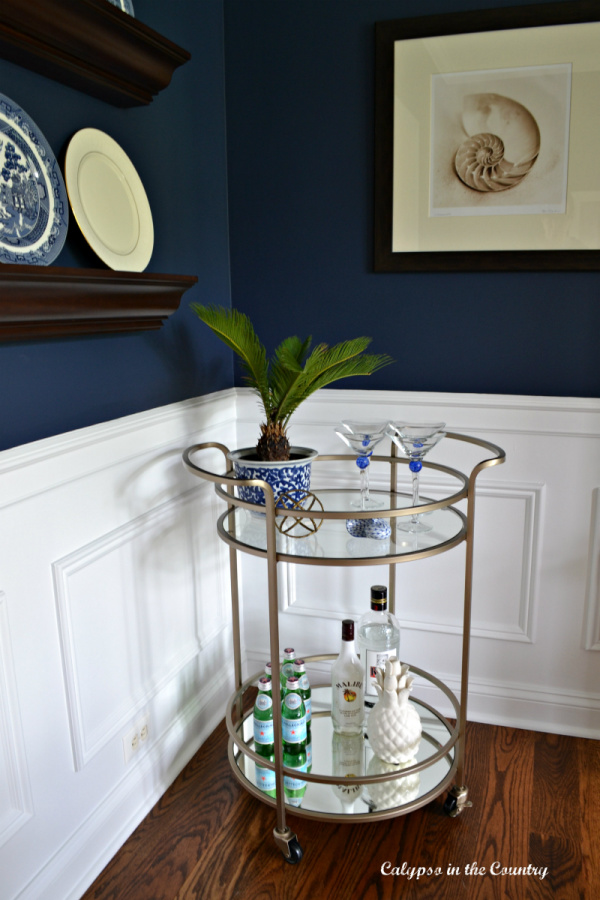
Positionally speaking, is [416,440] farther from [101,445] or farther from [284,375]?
[101,445]

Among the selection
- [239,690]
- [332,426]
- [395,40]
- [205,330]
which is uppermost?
[395,40]

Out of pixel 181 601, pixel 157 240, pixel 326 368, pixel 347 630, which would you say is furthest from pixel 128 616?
pixel 157 240

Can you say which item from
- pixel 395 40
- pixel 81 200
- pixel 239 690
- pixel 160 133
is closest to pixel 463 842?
pixel 239 690

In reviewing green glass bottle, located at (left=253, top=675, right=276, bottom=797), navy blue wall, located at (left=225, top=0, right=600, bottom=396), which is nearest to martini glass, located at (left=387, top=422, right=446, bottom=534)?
navy blue wall, located at (left=225, top=0, right=600, bottom=396)

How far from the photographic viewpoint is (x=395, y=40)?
6.12 ft

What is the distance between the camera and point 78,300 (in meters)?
1.31

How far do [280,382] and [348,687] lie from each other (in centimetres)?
79

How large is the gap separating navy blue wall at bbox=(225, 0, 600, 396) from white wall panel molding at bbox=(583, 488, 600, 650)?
0.34 metres

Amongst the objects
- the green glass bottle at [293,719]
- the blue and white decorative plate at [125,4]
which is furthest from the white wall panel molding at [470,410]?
the blue and white decorative plate at [125,4]

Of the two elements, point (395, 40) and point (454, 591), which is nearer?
point (395, 40)

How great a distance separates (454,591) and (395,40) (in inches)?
61.2

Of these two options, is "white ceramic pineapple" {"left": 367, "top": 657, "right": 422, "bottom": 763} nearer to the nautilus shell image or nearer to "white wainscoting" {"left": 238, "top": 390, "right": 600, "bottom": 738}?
"white wainscoting" {"left": 238, "top": 390, "right": 600, "bottom": 738}

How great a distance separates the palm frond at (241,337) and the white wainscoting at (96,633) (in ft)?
0.82

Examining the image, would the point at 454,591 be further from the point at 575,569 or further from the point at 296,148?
the point at 296,148
